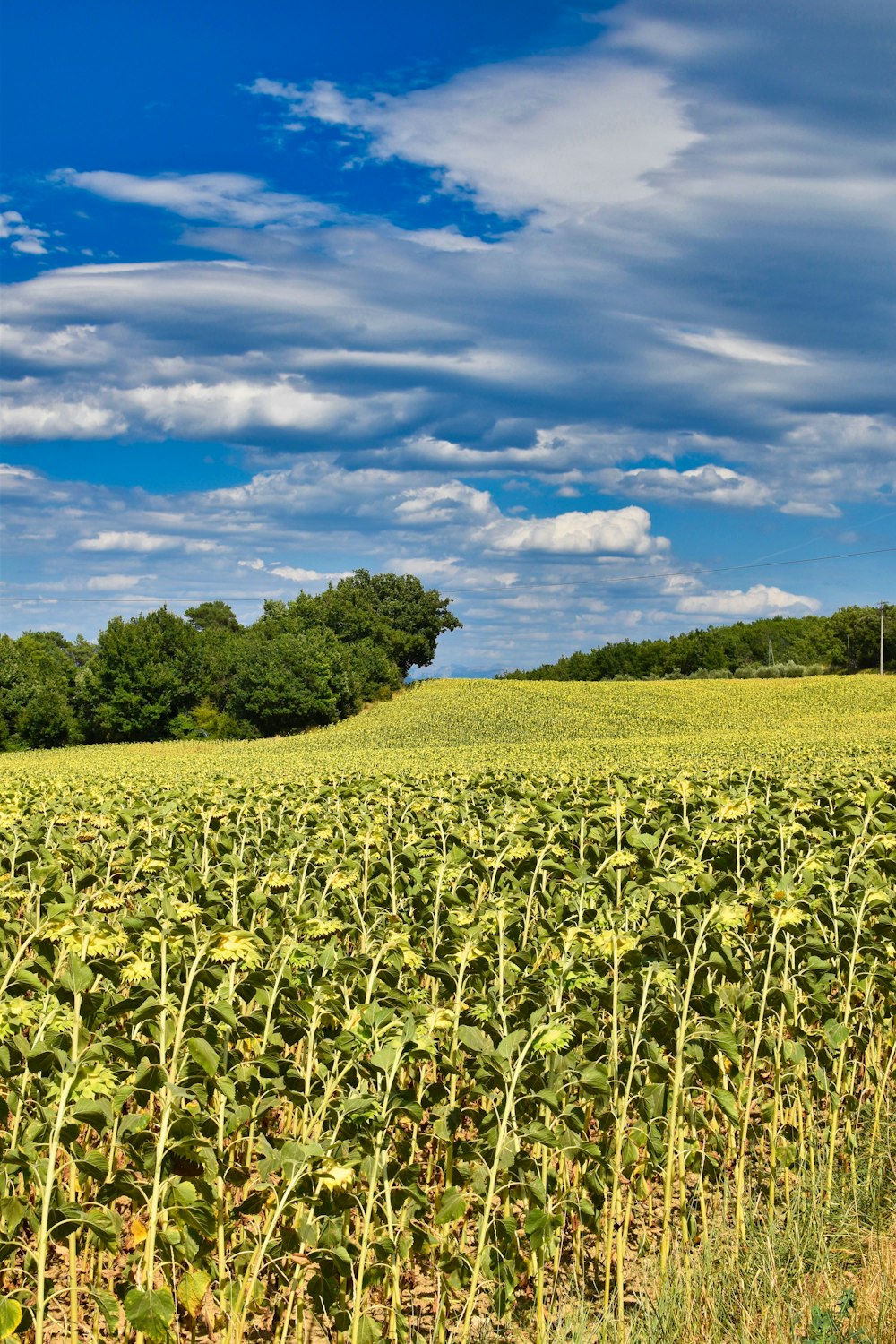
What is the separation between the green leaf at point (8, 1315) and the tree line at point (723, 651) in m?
120

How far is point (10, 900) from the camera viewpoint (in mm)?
8102

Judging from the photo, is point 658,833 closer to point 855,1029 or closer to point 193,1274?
point 855,1029

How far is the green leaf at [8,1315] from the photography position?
12.9 ft

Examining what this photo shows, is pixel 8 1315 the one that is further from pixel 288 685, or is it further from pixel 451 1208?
pixel 288 685

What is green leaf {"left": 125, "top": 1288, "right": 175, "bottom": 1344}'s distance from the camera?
163 inches

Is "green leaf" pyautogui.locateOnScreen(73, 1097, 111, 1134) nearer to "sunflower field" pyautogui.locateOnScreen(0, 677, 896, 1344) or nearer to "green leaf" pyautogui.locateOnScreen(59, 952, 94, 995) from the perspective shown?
"sunflower field" pyautogui.locateOnScreen(0, 677, 896, 1344)

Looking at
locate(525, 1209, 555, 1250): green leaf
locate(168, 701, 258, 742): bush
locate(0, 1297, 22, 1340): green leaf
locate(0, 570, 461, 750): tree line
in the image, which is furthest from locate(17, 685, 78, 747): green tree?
locate(0, 1297, 22, 1340): green leaf

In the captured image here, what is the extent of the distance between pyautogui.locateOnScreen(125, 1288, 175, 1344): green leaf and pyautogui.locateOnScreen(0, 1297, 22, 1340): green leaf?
1.32ft

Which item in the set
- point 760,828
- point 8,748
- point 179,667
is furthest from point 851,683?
point 760,828

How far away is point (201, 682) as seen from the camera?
8394 cm

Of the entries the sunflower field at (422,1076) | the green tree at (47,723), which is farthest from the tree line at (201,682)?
the sunflower field at (422,1076)

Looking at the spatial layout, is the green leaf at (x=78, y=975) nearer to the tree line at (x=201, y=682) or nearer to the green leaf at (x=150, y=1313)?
the green leaf at (x=150, y=1313)

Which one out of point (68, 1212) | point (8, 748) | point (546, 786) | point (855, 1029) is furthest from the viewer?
point (8, 748)

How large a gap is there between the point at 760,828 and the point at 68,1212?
7.31 m
